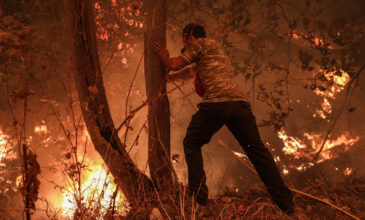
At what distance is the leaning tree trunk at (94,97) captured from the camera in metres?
2.62

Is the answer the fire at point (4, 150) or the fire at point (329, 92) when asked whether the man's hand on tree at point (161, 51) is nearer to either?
the fire at point (329, 92)

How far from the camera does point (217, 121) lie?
7.84ft

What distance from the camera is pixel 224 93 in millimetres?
2408

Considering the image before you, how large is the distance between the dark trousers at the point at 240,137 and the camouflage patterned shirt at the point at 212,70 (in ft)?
0.29

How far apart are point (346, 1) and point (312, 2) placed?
63 centimetres

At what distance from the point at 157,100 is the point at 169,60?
1.44ft

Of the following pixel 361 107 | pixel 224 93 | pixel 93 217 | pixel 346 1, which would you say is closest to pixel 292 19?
pixel 346 1

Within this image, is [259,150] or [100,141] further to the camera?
[100,141]

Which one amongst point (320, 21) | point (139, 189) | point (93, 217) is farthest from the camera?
point (320, 21)

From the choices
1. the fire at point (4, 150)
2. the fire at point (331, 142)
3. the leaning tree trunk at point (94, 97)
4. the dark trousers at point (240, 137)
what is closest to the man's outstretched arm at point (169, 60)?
the dark trousers at point (240, 137)

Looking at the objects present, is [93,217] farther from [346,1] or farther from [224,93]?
[346,1]

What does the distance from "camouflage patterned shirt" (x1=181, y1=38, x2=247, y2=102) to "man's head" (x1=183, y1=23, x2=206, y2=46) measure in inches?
4.7

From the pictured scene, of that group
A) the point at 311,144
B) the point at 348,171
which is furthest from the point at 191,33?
the point at 348,171

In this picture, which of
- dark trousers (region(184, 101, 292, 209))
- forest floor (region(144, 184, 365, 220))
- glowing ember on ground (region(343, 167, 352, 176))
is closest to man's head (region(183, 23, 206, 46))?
dark trousers (region(184, 101, 292, 209))
